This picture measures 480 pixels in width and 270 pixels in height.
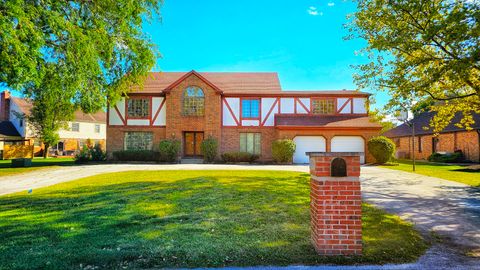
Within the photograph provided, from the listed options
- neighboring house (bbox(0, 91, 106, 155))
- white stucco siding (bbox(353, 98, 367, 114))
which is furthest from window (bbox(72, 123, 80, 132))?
white stucco siding (bbox(353, 98, 367, 114))

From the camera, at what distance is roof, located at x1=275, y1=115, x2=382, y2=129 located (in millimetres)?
22366

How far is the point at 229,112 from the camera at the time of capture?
2402cm

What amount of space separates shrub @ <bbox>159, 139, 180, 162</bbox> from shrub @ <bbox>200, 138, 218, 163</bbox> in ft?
6.88

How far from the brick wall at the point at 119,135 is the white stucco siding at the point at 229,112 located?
5528mm

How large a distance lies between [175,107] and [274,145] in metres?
9.03

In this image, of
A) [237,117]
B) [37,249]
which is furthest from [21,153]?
[37,249]

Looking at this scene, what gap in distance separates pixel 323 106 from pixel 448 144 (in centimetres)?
1386

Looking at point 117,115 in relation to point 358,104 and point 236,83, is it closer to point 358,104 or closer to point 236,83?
point 236,83

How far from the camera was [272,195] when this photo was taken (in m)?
8.33

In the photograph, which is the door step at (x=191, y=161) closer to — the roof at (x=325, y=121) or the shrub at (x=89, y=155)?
the shrub at (x=89, y=155)

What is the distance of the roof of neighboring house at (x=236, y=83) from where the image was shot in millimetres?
24281

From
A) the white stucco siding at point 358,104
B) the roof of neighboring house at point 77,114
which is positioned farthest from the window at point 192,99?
the roof of neighboring house at point 77,114

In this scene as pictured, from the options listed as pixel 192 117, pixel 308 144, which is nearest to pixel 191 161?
pixel 192 117

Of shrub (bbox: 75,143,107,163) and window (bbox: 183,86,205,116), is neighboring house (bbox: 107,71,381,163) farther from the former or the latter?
shrub (bbox: 75,143,107,163)
